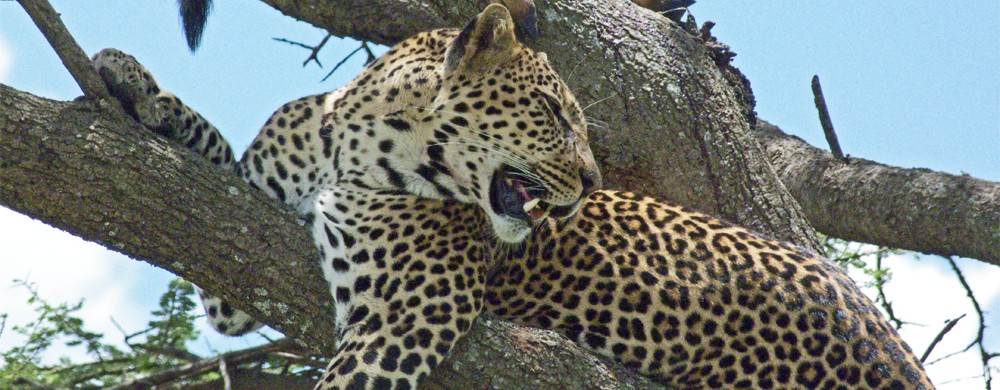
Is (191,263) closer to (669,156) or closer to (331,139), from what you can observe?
(331,139)

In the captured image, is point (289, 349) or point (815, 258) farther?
point (289, 349)

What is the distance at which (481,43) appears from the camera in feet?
19.3

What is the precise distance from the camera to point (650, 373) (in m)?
6.02

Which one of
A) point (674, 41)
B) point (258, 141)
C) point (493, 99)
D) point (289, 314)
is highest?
point (674, 41)

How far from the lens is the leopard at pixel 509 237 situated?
5.77m

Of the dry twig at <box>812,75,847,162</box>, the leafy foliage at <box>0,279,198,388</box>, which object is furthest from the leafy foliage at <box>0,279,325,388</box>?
the dry twig at <box>812,75,847,162</box>

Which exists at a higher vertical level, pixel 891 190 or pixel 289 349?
pixel 891 190

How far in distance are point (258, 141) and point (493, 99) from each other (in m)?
1.47

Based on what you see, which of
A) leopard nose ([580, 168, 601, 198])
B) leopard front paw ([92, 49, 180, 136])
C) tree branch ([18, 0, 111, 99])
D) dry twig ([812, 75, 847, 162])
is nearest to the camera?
tree branch ([18, 0, 111, 99])

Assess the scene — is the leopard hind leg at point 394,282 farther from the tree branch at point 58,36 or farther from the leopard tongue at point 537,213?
the tree branch at point 58,36

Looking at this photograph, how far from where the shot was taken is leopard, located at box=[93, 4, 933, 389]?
18.9 ft

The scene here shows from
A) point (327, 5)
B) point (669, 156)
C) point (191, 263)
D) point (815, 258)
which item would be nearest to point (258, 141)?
point (191, 263)

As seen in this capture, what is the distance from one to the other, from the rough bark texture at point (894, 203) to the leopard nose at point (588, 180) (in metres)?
3.24

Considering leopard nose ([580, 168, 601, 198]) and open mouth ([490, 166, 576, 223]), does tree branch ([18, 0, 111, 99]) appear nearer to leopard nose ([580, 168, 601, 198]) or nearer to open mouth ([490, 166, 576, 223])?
open mouth ([490, 166, 576, 223])
